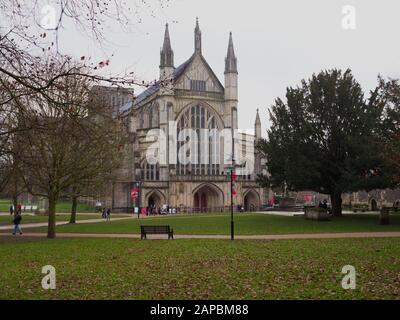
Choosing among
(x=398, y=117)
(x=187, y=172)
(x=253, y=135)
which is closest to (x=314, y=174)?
(x=398, y=117)

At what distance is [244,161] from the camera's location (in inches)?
2904

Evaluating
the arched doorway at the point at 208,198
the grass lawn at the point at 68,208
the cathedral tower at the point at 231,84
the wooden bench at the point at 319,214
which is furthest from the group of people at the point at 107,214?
the cathedral tower at the point at 231,84

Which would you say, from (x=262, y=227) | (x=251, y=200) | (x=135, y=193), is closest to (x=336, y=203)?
(x=262, y=227)

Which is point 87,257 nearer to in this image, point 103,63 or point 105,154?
point 103,63

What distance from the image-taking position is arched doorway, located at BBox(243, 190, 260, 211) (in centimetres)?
7374

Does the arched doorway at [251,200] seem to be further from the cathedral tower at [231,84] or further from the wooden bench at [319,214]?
the wooden bench at [319,214]

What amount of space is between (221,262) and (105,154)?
20709mm

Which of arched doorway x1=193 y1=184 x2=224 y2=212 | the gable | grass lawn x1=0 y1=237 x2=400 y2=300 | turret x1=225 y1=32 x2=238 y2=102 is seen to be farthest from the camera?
turret x1=225 y1=32 x2=238 y2=102

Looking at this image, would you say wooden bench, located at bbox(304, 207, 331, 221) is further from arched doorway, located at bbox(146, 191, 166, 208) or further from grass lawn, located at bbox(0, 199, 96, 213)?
grass lawn, located at bbox(0, 199, 96, 213)

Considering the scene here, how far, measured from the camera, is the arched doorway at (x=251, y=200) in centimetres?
7374

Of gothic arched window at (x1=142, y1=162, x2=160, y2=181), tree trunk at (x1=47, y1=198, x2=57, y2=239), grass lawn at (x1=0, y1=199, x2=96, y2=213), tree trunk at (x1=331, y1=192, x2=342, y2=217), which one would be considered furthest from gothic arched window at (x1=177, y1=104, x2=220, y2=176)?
tree trunk at (x1=47, y1=198, x2=57, y2=239)

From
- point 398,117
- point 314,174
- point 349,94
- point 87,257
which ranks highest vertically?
point 349,94

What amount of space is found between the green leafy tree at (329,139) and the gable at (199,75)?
98.3 ft

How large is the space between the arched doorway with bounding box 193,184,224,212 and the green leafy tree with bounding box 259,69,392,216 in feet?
86.2
